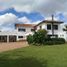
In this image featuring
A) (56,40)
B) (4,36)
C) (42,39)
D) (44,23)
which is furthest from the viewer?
(4,36)

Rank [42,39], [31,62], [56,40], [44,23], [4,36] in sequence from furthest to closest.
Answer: [4,36] < [44,23] < [56,40] < [42,39] < [31,62]

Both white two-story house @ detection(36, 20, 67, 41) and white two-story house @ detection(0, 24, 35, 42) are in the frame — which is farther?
white two-story house @ detection(0, 24, 35, 42)

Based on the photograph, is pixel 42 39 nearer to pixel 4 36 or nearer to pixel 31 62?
pixel 31 62

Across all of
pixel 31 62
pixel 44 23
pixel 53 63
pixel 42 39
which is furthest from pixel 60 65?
pixel 44 23

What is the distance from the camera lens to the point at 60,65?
61.8 feet

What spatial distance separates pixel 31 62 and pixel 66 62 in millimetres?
3070

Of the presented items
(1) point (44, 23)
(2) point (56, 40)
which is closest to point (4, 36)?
(1) point (44, 23)

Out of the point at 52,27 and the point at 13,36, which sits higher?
the point at 52,27

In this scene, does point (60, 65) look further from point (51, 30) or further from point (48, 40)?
point (51, 30)

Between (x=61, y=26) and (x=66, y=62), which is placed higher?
(x=61, y=26)

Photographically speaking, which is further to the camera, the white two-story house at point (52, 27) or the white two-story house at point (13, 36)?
the white two-story house at point (13, 36)

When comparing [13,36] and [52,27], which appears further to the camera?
[13,36]

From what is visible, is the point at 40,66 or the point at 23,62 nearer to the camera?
the point at 40,66

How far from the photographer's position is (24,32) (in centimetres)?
7231
